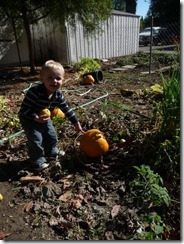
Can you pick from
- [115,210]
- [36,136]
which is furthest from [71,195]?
[36,136]

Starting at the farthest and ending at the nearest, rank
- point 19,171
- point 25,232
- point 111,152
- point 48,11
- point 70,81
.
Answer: point 48,11
point 70,81
point 111,152
point 19,171
point 25,232

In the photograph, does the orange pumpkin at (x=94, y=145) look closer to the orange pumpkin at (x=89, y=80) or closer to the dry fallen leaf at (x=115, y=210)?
the dry fallen leaf at (x=115, y=210)

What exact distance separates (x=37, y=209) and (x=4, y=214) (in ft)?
0.88

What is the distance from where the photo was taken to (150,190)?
205 centimetres

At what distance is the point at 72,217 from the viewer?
81.0 inches

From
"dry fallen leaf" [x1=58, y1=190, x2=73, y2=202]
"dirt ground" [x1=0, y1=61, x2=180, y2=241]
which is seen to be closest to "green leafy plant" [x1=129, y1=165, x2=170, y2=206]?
"dirt ground" [x1=0, y1=61, x2=180, y2=241]

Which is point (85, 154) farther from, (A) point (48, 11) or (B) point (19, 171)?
(A) point (48, 11)

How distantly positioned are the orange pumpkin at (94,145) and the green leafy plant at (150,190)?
60 centimetres

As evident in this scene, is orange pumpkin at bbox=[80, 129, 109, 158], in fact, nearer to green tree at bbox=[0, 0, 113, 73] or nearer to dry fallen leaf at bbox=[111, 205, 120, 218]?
dry fallen leaf at bbox=[111, 205, 120, 218]

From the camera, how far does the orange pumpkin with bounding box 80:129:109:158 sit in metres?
2.70

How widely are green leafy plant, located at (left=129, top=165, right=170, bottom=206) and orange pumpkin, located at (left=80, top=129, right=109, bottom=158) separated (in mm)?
596

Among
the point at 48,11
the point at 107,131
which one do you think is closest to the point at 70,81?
the point at 48,11

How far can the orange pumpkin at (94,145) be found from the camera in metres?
2.70

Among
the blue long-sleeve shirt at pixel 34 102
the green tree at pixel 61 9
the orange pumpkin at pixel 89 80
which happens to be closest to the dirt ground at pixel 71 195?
the blue long-sleeve shirt at pixel 34 102
